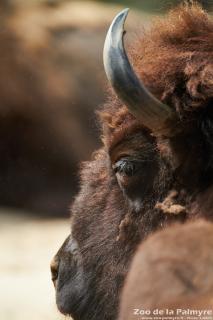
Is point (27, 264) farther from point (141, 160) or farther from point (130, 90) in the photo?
point (130, 90)

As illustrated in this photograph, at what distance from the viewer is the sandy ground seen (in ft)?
19.2

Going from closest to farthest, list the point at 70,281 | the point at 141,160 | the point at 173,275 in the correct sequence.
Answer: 1. the point at 173,275
2. the point at 141,160
3. the point at 70,281

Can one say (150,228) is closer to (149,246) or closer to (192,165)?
(192,165)

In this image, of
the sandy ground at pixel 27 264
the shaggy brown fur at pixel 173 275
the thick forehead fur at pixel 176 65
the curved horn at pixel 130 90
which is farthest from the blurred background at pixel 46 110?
the shaggy brown fur at pixel 173 275

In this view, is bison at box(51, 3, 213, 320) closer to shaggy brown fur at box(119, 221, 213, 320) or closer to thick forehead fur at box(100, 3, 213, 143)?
thick forehead fur at box(100, 3, 213, 143)

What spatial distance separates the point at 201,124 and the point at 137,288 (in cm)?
93

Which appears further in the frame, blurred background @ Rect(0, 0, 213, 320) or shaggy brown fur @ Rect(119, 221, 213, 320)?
blurred background @ Rect(0, 0, 213, 320)

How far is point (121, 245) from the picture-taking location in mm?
3172

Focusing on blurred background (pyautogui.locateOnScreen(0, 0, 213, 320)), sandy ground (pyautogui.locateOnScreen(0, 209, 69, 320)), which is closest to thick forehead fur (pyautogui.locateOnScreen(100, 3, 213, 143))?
sandy ground (pyautogui.locateOnScreen(0, 209, 69, 320))

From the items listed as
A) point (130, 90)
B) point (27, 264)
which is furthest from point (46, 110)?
point (130, 90)

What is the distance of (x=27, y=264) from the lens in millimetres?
6941

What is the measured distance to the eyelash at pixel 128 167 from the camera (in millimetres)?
3018

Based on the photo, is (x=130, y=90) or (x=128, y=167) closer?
(x=130, y=90)

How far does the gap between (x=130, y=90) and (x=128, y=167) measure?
413 mm
